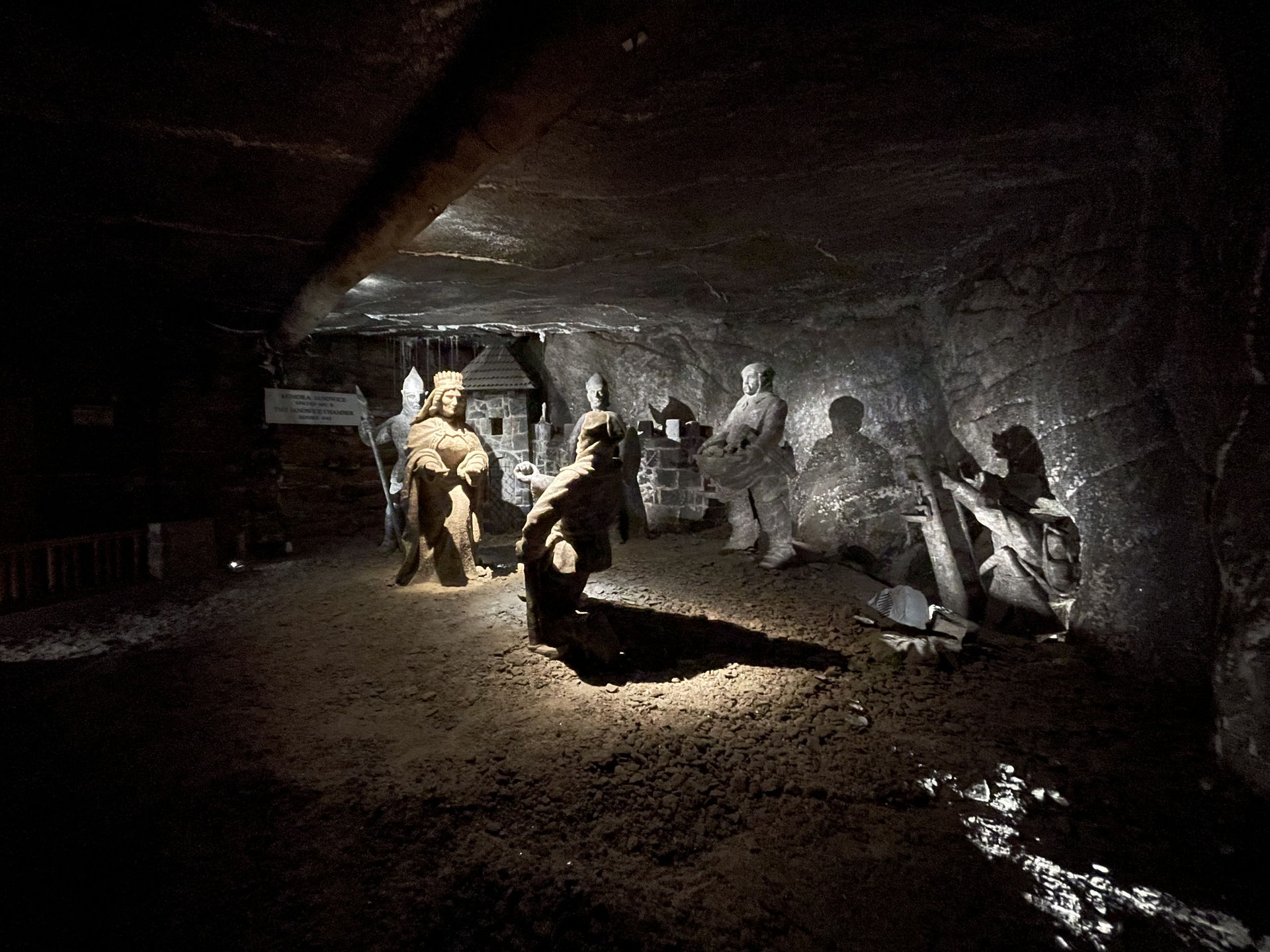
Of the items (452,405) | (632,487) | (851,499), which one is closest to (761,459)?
(851,499)

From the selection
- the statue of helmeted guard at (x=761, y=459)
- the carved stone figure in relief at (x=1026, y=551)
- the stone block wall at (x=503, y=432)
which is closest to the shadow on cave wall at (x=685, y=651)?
the carved stone figure in relief at (x=1026, y=551)

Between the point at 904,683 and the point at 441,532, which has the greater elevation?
the point at 441,532

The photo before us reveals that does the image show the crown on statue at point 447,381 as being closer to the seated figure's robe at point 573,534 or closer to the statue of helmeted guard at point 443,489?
the statue of helmeted guard at point 443,489

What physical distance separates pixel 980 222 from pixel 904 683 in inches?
134

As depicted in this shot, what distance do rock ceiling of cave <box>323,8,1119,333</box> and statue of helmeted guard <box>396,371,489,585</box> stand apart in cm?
139

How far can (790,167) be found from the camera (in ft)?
10.4

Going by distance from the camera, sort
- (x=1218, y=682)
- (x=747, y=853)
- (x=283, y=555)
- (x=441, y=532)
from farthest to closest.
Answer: (x=283, y=555) → (x=441, y=532) → (x=1218, y=682) → (x=747, y=853)

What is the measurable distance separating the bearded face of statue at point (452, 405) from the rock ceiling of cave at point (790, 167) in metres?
1.18

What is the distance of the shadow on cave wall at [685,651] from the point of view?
11.9ft

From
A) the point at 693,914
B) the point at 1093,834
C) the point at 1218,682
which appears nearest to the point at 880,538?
the point at 1218,682

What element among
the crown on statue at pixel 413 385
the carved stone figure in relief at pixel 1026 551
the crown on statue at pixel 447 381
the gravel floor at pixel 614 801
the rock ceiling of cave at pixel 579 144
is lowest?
the gravel floor at pixel 614 801

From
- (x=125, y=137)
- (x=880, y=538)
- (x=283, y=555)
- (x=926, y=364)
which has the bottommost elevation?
(x=283, y=555)

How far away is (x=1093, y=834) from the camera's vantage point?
2.15 metres

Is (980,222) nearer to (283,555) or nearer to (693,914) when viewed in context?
(693,914)
